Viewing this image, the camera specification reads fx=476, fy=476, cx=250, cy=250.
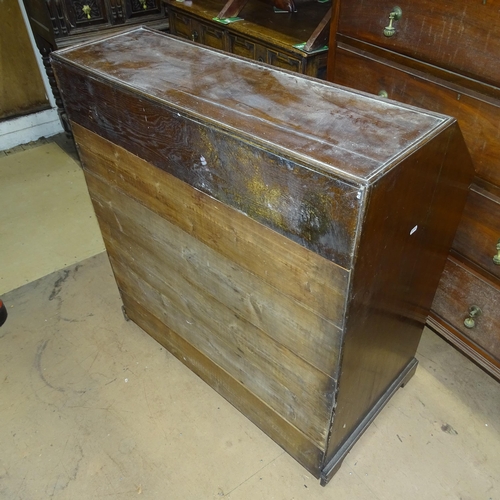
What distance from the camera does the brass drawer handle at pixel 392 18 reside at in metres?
1.05

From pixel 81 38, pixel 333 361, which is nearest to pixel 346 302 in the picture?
pixel 333 361

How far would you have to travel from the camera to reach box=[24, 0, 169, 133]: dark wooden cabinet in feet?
6.94

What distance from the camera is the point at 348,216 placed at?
0.73 metres

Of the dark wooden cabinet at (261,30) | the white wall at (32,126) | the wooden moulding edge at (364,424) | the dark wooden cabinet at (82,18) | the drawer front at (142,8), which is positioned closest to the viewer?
the wooden moulding edge at (364,424)

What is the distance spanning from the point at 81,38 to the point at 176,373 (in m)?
1.63

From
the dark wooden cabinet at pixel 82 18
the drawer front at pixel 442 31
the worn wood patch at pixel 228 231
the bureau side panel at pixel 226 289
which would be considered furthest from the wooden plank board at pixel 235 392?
the dark wooden cabinet at pixel 82 18

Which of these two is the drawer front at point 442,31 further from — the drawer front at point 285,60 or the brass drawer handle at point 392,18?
the drawer front at point 285,60

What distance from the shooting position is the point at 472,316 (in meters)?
1.25

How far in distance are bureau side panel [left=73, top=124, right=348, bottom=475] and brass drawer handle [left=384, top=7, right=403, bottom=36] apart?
56cm

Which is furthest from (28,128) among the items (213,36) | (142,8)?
(213,36)

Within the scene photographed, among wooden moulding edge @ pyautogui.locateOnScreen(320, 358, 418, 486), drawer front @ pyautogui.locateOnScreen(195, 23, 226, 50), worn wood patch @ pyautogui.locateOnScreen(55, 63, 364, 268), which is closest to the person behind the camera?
worn wood patch @ pyautogui.locateOnScreen(55, 63, 364, 268)

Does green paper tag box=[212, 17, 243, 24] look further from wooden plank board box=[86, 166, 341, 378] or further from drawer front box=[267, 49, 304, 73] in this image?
wooden plank board box=[86, 166, 341, 378]

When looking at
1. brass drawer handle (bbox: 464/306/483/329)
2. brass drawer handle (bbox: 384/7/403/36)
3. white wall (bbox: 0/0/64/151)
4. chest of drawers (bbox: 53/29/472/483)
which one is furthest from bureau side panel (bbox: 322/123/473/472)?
white wall (bbox: 0/0/64/151)

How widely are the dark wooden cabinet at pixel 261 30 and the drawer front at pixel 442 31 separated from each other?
358 millimetres
